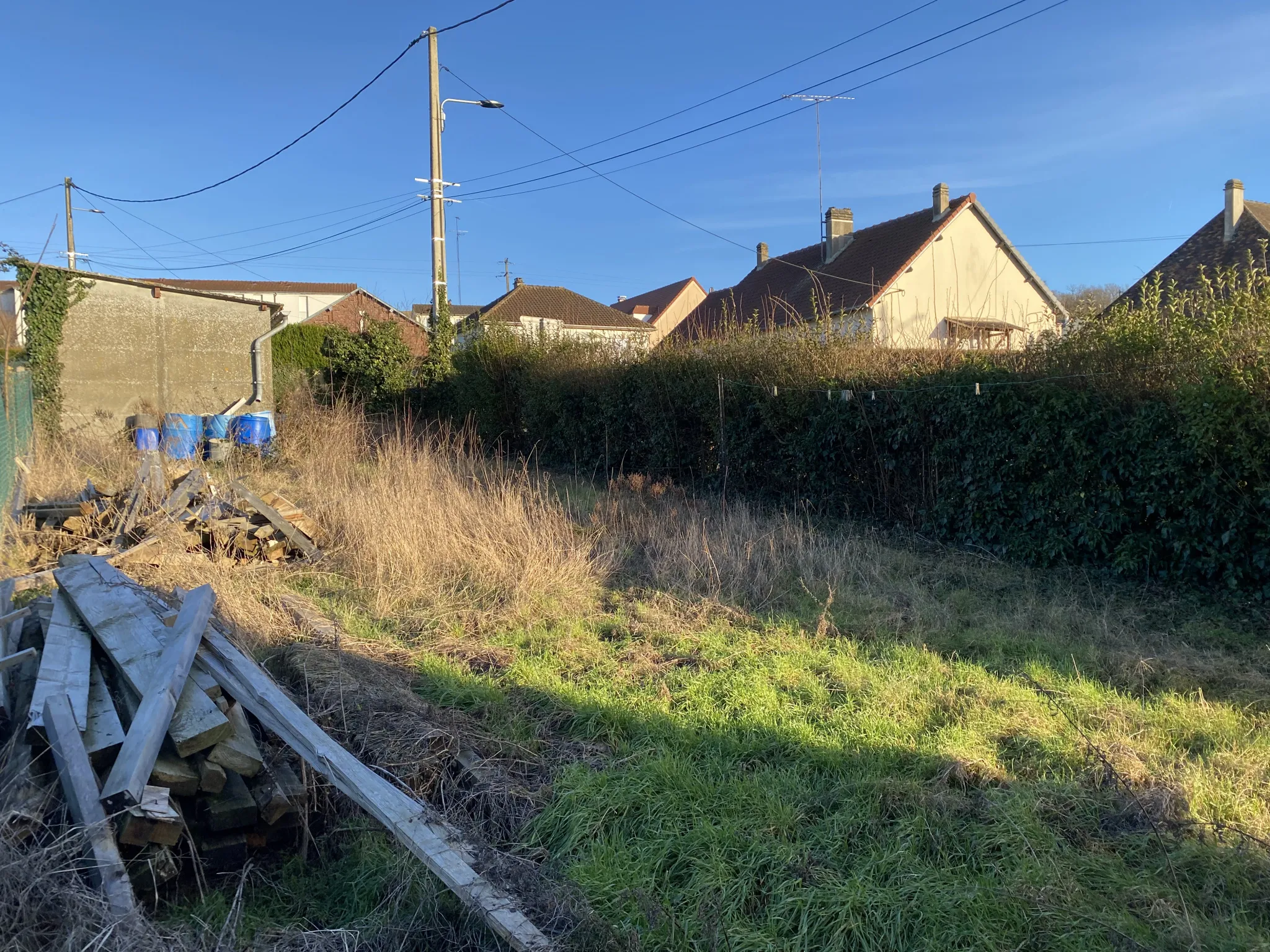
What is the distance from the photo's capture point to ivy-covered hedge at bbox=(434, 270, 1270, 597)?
571 cm

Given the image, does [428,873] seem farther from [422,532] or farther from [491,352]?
[491,352]

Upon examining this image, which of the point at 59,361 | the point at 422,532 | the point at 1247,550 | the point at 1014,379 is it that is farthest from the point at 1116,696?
the point at 59,361

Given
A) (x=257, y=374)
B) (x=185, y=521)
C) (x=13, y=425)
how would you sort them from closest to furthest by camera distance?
(x=185, y=521)
(x=13, y=425)
(x=257, y=374)

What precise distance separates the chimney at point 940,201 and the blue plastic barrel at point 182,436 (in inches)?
848

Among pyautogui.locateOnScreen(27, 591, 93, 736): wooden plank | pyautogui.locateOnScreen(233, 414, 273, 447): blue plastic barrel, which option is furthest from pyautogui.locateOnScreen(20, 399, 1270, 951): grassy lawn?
pyautogui.locateOnScreen(233, 414, 273, 447): blue plastic barrel

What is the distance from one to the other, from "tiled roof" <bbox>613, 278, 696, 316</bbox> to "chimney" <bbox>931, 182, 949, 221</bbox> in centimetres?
3357

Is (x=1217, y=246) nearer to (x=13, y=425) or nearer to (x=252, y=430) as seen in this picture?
(x=252, y=430)

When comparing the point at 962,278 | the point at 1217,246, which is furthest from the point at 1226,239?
the point at 962,278

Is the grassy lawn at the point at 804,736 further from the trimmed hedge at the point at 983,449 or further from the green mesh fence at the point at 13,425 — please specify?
the green mesh fence at the point at 13,425

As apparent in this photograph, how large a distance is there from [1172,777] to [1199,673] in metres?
1.58

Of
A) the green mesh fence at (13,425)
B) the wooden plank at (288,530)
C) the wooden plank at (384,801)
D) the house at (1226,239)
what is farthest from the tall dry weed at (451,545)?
the house at (1226,239)

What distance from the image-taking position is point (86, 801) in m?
2.92

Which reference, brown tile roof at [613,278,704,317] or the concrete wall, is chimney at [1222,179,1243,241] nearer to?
the concrete wall

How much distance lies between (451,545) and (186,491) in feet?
10.9
